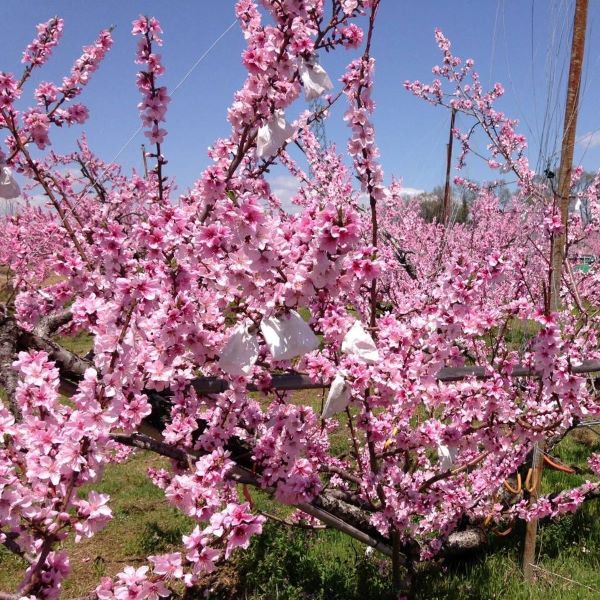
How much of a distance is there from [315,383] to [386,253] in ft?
13.4

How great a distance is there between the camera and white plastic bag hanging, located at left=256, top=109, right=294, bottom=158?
179 centimetres

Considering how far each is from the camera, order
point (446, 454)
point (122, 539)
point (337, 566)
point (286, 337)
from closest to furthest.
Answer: point (286, 337)
point (446, 454)
point (337, 566)
point (122, 539)

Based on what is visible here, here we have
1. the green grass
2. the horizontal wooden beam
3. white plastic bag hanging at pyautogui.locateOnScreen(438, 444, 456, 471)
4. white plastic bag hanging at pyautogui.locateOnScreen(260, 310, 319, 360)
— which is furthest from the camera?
the green grass

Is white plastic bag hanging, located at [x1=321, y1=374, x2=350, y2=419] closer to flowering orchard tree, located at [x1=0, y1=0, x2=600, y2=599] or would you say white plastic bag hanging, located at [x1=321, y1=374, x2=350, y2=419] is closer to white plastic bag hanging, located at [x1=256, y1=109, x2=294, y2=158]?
flowering orchard tree, located at [x1=0, y1=0, x2=600, y2=599]

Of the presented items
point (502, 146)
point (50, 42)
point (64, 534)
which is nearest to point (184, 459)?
point (64, 534)

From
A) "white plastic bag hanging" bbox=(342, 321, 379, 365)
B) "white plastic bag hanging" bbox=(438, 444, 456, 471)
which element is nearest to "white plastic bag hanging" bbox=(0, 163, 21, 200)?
"white plastic bag hanging" bbox=(342, 321, 379, 365)

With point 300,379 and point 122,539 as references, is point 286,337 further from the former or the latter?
point 122,539

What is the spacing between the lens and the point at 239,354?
65.7 inches

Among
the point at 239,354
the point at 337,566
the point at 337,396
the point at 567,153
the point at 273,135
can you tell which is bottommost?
the point at 337,566

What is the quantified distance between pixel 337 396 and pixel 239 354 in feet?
1.17

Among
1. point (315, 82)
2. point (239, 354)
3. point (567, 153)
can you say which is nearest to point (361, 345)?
point (239, 354)

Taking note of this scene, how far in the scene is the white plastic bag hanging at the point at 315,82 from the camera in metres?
1.82

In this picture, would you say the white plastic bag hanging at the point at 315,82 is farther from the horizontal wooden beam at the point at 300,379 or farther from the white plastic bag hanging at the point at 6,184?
the white plastic bag hanging at the point at 6,184

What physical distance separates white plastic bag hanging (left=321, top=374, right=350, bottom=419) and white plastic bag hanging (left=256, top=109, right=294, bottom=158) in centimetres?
82
